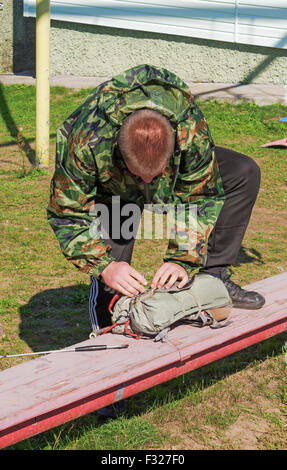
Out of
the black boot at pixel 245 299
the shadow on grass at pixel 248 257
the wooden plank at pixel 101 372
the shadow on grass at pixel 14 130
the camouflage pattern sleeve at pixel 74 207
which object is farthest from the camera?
the shadow on grass at pixel 14 130

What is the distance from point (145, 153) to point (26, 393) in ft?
3.57

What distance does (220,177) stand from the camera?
3.71 meters

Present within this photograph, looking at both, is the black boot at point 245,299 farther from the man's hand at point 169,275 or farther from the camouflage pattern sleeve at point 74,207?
the camouflage pattern sleeve at point 74,207

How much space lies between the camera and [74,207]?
3195 millimetres

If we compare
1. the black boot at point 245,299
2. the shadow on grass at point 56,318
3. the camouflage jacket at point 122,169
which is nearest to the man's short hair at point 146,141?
the camouflage jacket at point 122,169

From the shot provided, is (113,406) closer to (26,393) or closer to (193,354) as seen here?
(193,354)

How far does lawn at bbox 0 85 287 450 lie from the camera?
3.35 m

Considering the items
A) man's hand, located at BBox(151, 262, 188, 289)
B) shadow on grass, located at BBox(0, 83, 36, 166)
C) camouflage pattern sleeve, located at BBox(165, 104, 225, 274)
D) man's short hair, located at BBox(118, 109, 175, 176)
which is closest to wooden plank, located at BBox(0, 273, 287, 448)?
man's hand, located at BBox(151, 262, 188, 289)

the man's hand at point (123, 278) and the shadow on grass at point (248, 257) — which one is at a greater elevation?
the man's hand at point (123, 278)

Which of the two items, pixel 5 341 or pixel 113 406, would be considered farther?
pixel 5 341

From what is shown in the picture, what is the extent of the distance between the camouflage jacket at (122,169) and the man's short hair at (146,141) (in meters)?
0.11

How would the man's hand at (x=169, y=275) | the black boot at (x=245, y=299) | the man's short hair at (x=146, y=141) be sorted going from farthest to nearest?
the black boot at (x=245, y=299)
the man's hand at (x=169, y=275)
the man's short hair at (x=146, y=141)

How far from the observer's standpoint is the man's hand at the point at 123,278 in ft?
10.4
